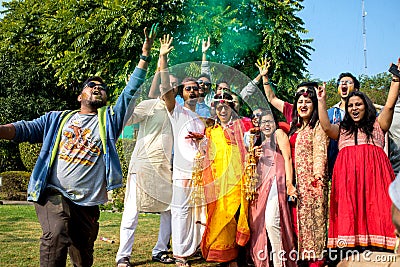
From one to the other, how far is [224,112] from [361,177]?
4.71ft

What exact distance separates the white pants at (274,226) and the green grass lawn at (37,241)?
0.93 metres

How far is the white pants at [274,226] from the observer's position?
4691 mm

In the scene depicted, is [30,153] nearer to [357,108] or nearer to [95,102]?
[95,102]

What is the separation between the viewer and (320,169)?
4.62 m

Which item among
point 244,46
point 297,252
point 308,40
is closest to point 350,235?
point 297,252

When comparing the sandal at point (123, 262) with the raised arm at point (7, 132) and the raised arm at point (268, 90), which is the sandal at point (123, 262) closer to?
the raised arm at point (7, 132)

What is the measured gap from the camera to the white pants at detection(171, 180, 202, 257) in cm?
507

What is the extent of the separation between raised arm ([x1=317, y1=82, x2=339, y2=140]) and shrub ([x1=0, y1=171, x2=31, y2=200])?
12.8 metres

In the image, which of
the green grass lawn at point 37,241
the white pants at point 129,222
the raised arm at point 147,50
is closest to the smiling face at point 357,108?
the raised arm at point 147,50

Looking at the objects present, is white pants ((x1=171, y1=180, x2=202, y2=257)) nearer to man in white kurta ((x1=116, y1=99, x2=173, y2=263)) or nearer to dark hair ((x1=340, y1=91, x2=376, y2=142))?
man in white kurta ((x1=116, y1=99, x2=173, y2=263))

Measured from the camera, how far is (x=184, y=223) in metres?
5.08

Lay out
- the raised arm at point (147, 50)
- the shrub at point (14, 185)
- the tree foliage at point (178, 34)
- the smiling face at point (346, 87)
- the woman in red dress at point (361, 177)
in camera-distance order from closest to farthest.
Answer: the raised arm at point (147, 50) → the woman in red dress at point (361, 177) → the smiling face at point (346, 87) → the tree foliage at point (178, 34) → the shrub at point (14, 185)

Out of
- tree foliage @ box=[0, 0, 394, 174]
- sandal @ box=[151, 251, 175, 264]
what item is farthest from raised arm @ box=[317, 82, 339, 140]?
tree foliage @ box=[0, 0, 394, 174]

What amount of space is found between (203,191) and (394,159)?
196cm
